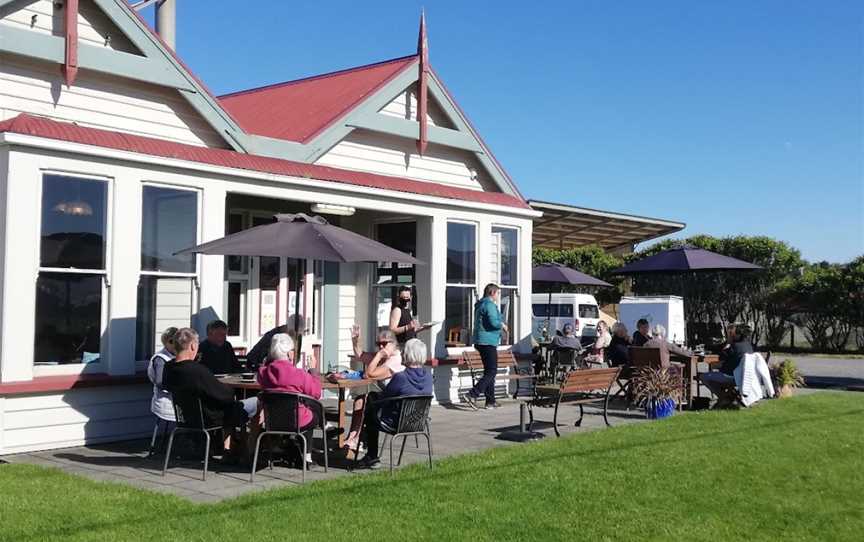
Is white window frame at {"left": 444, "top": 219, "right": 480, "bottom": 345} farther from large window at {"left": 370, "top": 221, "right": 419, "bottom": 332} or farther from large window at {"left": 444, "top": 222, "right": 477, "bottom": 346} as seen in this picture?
large window at {"left": 370, "top": 221, "right": 419, "bottom": 332}

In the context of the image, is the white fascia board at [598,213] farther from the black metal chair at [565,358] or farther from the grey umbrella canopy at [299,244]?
the grey umbrella canopy at [299,244]

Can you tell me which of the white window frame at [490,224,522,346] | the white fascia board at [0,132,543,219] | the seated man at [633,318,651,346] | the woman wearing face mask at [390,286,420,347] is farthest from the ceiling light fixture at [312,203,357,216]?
the seated man at [633,318,651,346]

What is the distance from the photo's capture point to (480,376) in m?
14.0

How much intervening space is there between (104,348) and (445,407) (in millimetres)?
5309

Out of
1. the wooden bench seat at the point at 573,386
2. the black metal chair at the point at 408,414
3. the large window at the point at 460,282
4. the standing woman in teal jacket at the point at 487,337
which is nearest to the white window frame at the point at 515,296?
the large window at the point at 460,282

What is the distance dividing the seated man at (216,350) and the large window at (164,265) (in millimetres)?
642

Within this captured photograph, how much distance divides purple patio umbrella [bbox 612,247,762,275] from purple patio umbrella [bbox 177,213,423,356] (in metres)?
8.50

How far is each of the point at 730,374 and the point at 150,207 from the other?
8.17 metres

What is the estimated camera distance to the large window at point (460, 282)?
45.1 ft

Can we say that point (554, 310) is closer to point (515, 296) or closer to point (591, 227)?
point (591, 227)

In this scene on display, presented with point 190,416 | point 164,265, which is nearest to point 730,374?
point 164,265

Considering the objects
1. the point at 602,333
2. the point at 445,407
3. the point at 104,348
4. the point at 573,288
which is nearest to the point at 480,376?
the point at 445,407

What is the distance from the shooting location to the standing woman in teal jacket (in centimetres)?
1298

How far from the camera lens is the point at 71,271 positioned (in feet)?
30.1
